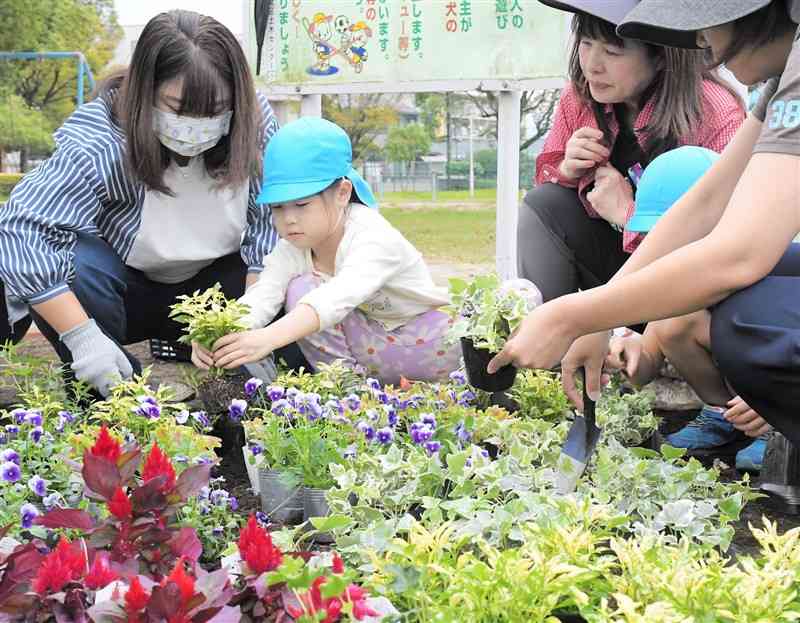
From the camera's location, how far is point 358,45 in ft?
14.0

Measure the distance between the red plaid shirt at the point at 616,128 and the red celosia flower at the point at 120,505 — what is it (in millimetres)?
1738

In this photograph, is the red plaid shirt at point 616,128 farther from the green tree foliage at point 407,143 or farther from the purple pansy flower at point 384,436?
the green tree foliage at point 407,143

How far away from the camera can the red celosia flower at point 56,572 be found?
1.16 m

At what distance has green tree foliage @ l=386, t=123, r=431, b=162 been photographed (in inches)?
1527

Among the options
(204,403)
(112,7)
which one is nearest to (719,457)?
(204,403)

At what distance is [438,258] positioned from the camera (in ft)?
35.1

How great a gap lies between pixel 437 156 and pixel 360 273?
40.1 metres

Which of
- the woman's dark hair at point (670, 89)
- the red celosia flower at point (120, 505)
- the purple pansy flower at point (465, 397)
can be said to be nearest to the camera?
the red celosia flower at point (120, 505)

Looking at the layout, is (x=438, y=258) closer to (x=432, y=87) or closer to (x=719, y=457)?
(x=432, y=87)

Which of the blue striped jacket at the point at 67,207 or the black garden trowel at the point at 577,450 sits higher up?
the blue striped jacket at the point at 67,207

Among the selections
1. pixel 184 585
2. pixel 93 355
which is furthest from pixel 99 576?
pixel 93 355

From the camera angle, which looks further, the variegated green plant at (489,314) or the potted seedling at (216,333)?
the potted seedling at (216,333)

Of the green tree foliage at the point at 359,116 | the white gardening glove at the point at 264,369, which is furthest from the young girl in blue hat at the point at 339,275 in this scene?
the green tree foliage at the point at 359,116

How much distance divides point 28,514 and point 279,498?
55 cm
